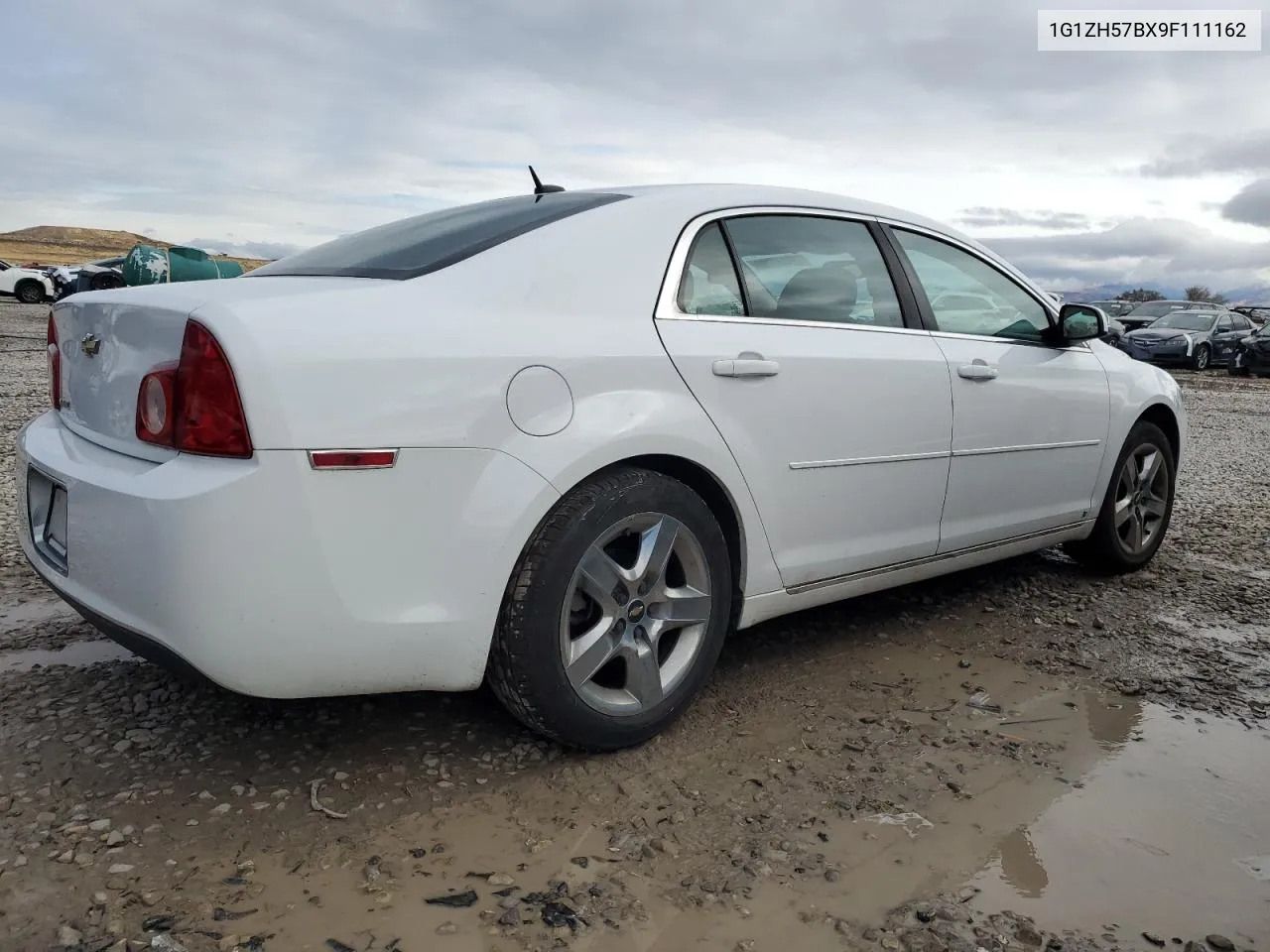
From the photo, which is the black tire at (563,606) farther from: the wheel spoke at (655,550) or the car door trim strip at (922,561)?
the car door trim strip at (922,561)

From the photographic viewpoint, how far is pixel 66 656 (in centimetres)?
326

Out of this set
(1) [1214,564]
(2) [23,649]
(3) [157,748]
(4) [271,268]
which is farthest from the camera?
(1) [1214,564]

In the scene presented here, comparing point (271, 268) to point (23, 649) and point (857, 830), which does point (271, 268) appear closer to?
point (23, 649)

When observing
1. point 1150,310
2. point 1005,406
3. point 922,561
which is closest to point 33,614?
point 922,561

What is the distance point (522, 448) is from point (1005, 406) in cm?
212

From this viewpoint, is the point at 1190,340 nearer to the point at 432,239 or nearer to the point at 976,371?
the point at 976,371

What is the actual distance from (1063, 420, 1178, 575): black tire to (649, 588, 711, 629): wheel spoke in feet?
8.20

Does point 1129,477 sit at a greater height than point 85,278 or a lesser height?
lesser

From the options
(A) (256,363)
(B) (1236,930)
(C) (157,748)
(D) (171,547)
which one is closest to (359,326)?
(A) (256,363)

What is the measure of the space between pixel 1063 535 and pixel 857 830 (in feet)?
7.73

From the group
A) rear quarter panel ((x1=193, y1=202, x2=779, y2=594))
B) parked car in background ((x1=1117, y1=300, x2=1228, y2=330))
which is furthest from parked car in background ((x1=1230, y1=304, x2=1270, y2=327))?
rear quarter panel ((x1=193, y1=202, x2=779, y2=594))

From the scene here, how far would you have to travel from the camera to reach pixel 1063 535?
4.28m

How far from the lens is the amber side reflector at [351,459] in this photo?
214cm

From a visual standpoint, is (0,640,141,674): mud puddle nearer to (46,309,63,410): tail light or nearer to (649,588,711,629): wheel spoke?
(46,309,63,410): tail light
